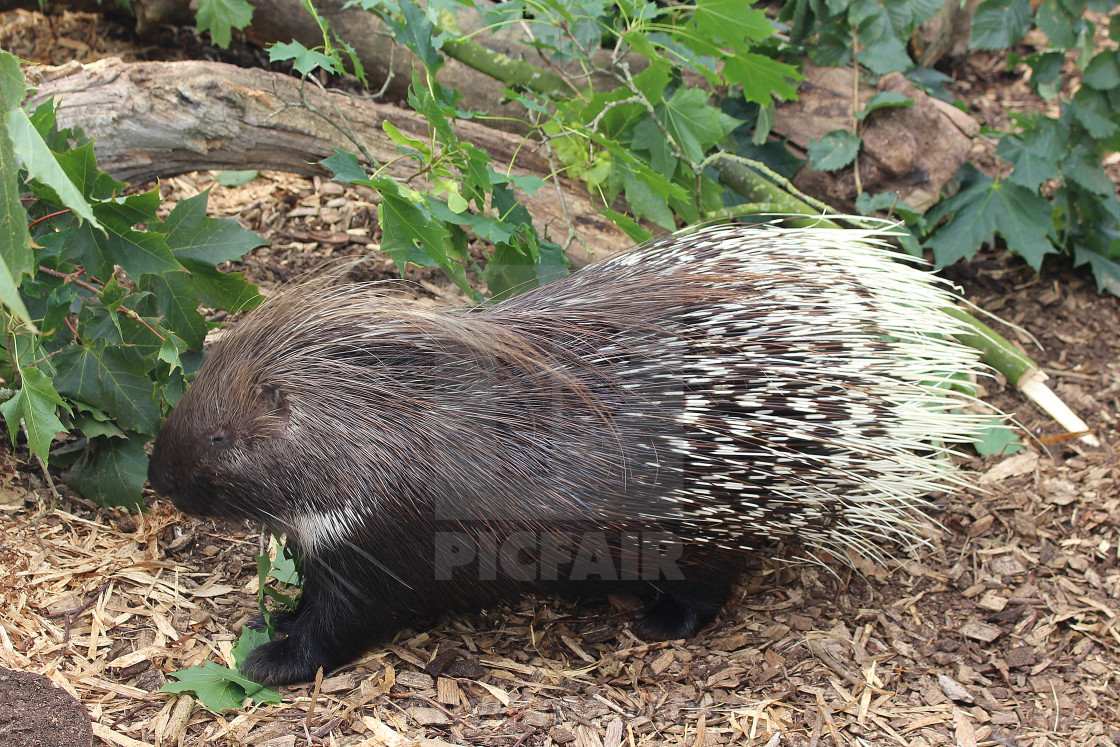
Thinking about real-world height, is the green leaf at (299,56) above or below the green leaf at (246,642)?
above

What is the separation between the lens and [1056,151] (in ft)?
12.1

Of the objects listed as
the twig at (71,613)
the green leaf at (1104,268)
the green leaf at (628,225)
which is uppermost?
the green leaf at (628,225)

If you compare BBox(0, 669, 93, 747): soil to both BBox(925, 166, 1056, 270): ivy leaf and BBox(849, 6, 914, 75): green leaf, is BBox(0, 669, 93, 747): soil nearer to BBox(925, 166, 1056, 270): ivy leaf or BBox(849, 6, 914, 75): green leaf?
BBox(925, 166, 1056, 270): ivy leaf

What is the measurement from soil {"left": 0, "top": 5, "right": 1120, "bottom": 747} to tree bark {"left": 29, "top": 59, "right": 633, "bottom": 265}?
1172 mm

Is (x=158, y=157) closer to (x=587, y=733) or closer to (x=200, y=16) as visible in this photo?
(x=200, y=16)

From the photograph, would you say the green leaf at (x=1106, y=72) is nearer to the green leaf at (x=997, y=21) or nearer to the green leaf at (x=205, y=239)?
the green leaf at (x=997, y=21)

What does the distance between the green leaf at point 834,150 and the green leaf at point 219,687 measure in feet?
9.35

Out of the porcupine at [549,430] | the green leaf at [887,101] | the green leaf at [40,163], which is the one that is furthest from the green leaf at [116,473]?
the green leaf at [887,101]

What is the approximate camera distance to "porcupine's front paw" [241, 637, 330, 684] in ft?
7.60

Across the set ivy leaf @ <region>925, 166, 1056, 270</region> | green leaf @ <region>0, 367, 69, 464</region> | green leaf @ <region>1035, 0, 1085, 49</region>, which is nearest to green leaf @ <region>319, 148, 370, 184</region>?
green leaf @ <region>0, 367, 69, 464</region>

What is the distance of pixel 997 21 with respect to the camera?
3611 millimetres

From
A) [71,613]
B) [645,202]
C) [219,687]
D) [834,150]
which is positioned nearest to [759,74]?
[645,202]

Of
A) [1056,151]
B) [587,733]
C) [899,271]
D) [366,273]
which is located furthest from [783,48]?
[587,733]

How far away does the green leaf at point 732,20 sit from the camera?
8.74 ft
